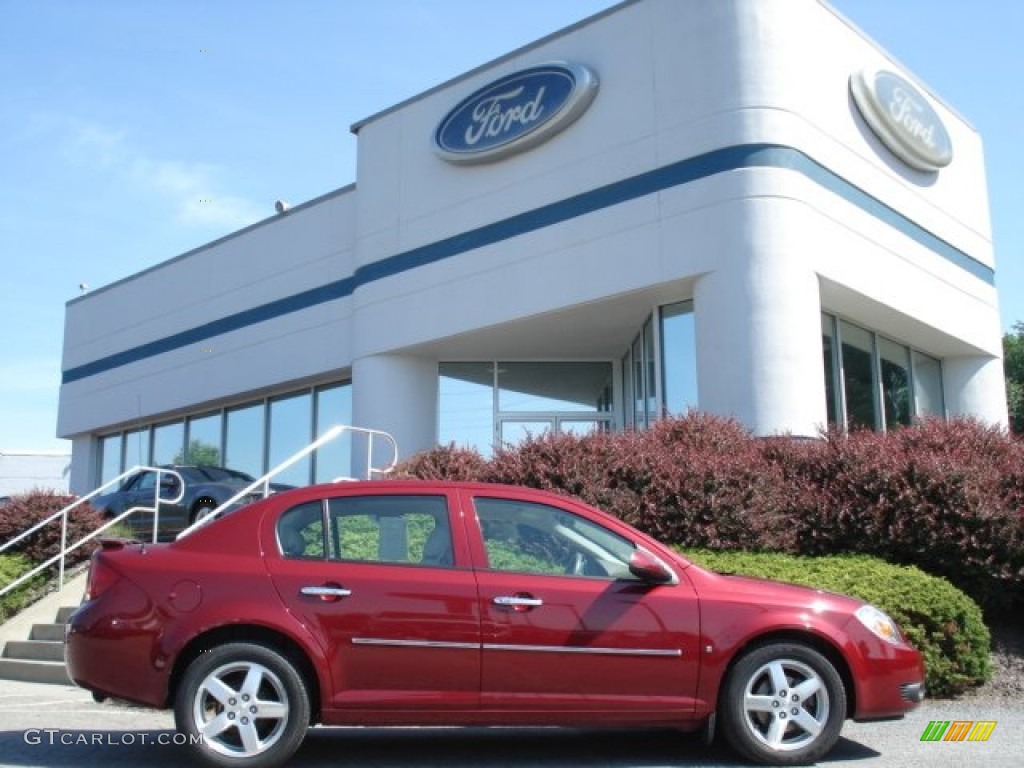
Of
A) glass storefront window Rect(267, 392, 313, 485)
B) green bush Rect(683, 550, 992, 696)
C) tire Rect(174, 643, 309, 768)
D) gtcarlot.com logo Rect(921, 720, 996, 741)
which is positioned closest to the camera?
tire Rect(174, 643, 309, 768)

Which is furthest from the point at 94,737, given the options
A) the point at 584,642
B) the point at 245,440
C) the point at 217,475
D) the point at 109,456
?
the point at 109,456

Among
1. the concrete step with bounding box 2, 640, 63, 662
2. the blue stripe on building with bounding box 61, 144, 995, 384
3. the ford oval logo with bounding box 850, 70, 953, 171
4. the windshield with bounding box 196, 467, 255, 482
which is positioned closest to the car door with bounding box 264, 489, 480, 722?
the concrete step with bounding box 2, 640, 63, 662

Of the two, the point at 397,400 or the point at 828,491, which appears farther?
the point at 397,400

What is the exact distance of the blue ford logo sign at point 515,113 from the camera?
15.4 m

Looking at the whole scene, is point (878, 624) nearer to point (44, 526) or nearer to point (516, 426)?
point (44, 526)

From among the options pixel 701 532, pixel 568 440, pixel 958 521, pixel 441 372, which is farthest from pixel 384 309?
pixel 958 521

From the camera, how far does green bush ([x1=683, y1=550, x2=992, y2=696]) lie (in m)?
8.02

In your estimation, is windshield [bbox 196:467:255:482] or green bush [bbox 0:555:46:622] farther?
windshield [bbox 196:467:255:482]

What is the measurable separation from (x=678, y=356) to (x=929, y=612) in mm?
7125

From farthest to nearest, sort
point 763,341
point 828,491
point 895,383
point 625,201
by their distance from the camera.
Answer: point 895,383 → point 625,201 → point 763,341 → point 828,491

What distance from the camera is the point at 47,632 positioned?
11.1m

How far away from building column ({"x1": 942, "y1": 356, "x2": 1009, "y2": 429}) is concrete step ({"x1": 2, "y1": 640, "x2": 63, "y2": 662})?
47.1 ft

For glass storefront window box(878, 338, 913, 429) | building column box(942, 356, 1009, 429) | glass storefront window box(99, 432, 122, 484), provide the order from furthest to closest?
1. glass storefront window box(99, 432, 122, 484)
2. building column box(942, 356, 1009, 429)
3. glass storefront window box(878, 338, 913, 429)

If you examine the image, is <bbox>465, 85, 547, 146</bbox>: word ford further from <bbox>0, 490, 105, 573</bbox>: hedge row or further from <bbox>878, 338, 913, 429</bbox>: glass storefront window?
<bbox>0, 490, 105, 573</bbox>: hedge row
